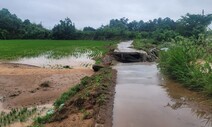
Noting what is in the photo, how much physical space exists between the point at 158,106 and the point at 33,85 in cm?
714

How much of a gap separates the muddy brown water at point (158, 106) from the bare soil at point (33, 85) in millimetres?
2917

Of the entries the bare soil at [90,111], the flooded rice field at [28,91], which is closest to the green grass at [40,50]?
the flooded rice field at [28,91]

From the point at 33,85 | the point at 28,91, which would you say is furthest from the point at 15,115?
the point at 33,85

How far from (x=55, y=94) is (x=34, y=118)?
312 cm

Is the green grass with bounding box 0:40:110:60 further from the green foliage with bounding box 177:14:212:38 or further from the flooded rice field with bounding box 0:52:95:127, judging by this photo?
the green foliage with bounding box 177:14:212:38

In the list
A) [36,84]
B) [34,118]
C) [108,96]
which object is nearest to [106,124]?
[108,96]

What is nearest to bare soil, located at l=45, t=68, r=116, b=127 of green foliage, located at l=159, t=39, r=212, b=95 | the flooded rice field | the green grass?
the flooded rice field

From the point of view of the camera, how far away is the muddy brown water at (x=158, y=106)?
241 inches

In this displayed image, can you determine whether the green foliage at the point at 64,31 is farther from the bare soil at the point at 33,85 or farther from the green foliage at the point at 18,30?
the bare soil at the point at 33,85

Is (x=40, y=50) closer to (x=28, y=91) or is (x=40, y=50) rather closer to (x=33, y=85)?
(x=33, y=85)

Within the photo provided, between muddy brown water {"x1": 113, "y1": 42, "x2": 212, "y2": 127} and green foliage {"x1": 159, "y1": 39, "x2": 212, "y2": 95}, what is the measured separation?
0.92 ft

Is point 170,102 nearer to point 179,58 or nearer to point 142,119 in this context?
point 142,119

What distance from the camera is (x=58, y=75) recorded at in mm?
14906

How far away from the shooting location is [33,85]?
13.2 m
